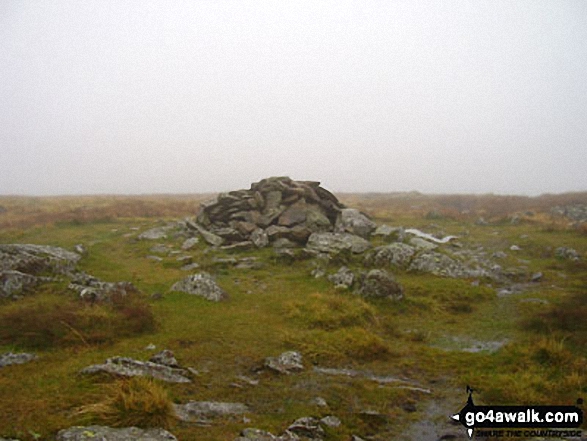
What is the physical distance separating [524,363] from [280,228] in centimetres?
1779

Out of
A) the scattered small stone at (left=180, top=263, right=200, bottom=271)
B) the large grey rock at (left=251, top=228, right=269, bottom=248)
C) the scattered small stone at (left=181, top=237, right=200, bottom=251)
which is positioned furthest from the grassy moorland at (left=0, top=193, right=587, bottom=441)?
the scattered small stone at (left=181, top=237, right=200, bottom=251)

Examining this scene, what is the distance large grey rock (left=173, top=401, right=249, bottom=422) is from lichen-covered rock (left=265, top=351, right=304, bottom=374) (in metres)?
1.93

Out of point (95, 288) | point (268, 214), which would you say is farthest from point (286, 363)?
point (268, 214)

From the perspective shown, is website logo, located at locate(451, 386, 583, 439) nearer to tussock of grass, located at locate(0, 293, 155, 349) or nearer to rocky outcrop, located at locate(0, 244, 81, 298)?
tussock of grass, located at locate(0, 293, 155, 349)

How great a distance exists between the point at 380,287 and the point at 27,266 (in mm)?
15385

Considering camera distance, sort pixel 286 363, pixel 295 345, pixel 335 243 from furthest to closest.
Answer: pixel 335 243
pixel 295 345
pixel 286 363

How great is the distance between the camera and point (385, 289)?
53.0ft

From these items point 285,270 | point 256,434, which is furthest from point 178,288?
point 256,434

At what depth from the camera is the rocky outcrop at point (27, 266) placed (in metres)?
14.6

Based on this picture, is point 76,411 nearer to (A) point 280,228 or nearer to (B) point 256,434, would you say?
(B) point 256,434

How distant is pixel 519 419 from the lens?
7715 mm

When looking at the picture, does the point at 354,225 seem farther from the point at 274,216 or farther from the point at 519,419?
the point at 519,419

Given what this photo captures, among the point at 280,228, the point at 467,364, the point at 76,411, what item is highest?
the point at 280,228

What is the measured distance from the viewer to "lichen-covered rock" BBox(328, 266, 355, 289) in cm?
1746
